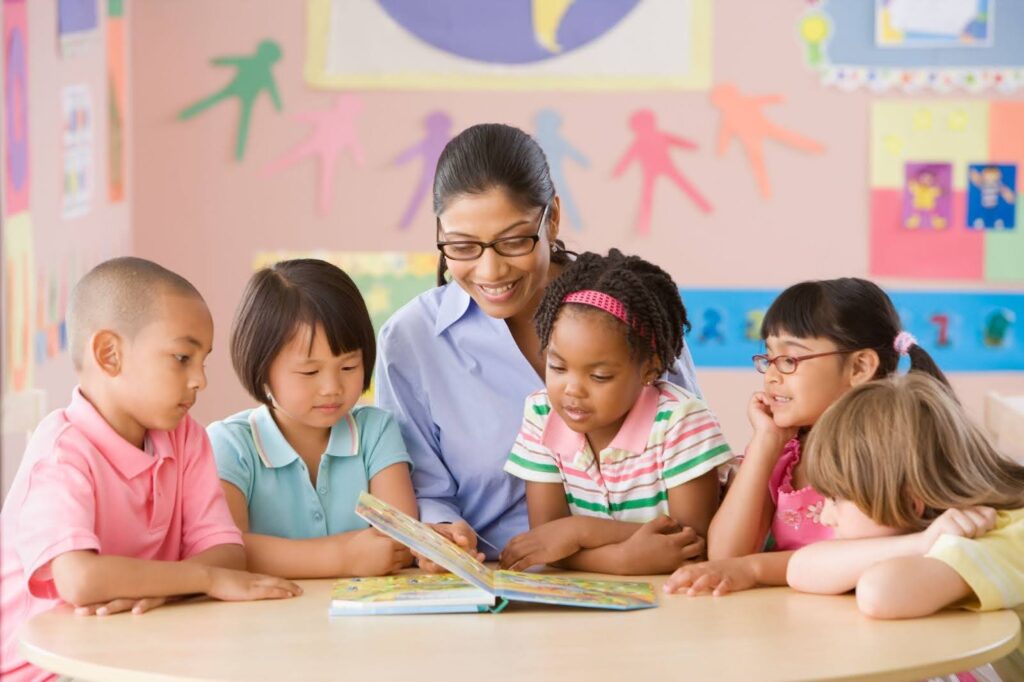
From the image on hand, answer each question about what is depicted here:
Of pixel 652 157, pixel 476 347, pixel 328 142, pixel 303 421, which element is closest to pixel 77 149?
pixel 328 142

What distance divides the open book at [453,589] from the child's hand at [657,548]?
86 mm

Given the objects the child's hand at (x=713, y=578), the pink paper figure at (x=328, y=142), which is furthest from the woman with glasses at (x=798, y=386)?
the pink paper figure at (x=328, y=142)

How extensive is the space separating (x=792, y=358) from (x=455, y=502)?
63 centimetres

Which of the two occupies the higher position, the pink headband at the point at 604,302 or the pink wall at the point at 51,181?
the pink wall at the point at 51,181

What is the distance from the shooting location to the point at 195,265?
4.21 metres

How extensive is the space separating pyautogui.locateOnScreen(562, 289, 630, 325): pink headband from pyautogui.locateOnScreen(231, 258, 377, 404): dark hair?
328 millimetres

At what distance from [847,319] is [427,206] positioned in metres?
2.45

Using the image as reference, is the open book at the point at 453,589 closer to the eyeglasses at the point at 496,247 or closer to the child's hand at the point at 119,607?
the child's hand at the point at 119,607

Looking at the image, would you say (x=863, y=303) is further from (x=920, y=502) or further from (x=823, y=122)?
(x=823, y=122)

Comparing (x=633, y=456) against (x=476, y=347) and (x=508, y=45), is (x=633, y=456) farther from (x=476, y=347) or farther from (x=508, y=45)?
(x=508, y=45)

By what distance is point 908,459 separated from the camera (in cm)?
163

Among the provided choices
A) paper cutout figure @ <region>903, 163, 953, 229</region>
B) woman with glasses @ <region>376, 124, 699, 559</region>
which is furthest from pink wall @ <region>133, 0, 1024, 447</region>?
woman with glasses @ <region>376, 124, 699, 559</region>

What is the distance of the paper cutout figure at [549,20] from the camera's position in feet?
13.5

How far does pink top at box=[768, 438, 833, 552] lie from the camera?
6.17 feet
